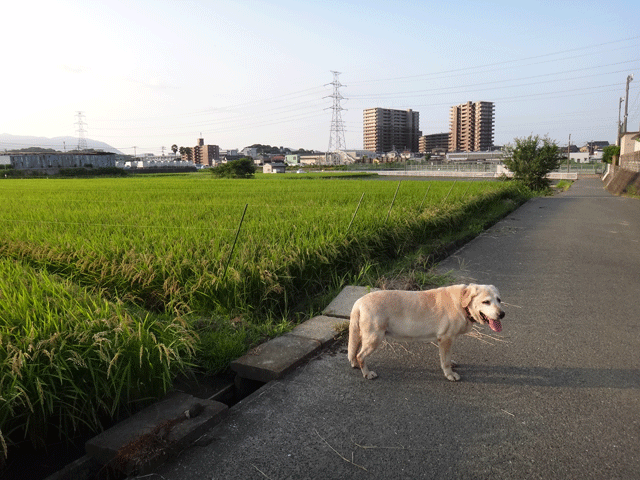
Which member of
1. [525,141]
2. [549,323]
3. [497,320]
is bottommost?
[549,323]

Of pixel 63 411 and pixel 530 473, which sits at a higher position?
pixel 63 411

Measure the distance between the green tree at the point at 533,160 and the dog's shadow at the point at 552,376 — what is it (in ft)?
73.6

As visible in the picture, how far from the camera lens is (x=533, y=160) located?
77.6 ft

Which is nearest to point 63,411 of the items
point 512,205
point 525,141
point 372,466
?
point 372,466

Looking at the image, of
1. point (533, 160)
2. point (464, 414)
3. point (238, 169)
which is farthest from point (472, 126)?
point (464, 414)

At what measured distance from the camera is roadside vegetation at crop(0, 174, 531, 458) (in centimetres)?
267

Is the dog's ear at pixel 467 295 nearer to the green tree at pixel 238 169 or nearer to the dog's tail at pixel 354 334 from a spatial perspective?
the dog's tail at pixel 354 334

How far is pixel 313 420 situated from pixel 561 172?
55.5 metres

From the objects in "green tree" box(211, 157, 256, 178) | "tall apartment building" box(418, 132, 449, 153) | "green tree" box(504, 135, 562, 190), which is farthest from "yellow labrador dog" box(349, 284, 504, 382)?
"tall apartment building" box(418, 132, 449, 153)

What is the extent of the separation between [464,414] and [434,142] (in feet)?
574

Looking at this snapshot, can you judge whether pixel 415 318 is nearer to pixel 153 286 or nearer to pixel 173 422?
pixel 173 422

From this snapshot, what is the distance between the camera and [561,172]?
50750 millimetres

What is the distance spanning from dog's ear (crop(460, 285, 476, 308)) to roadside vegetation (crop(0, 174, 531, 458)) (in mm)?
1629

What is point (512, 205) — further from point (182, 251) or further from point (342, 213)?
point (182, 251)
